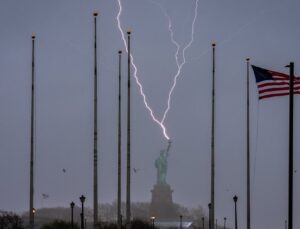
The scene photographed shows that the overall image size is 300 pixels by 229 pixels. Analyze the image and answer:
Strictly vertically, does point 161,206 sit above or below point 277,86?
below

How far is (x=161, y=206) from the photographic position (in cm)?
19438

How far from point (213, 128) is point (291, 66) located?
18.3 meters

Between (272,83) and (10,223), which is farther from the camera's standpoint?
(10,223)

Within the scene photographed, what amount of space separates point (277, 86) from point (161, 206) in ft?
456

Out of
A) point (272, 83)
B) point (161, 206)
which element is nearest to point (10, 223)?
point (272, 83)

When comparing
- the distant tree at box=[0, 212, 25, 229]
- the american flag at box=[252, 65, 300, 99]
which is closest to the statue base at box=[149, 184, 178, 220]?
the distant tree at box=[0, 212, 25, 229]

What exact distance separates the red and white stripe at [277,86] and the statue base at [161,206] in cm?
13770

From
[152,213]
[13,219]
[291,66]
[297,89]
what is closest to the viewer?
[291,66]

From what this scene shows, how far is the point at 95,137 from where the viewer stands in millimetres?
60938

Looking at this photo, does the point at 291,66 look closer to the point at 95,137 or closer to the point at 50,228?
the point at 95,137

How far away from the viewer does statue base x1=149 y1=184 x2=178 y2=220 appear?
194 m

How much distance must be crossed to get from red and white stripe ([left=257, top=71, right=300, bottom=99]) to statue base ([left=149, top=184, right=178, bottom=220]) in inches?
5421

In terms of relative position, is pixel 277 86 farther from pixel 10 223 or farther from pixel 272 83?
pixel 10 223

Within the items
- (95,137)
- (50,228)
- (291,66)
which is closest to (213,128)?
(95,137)
